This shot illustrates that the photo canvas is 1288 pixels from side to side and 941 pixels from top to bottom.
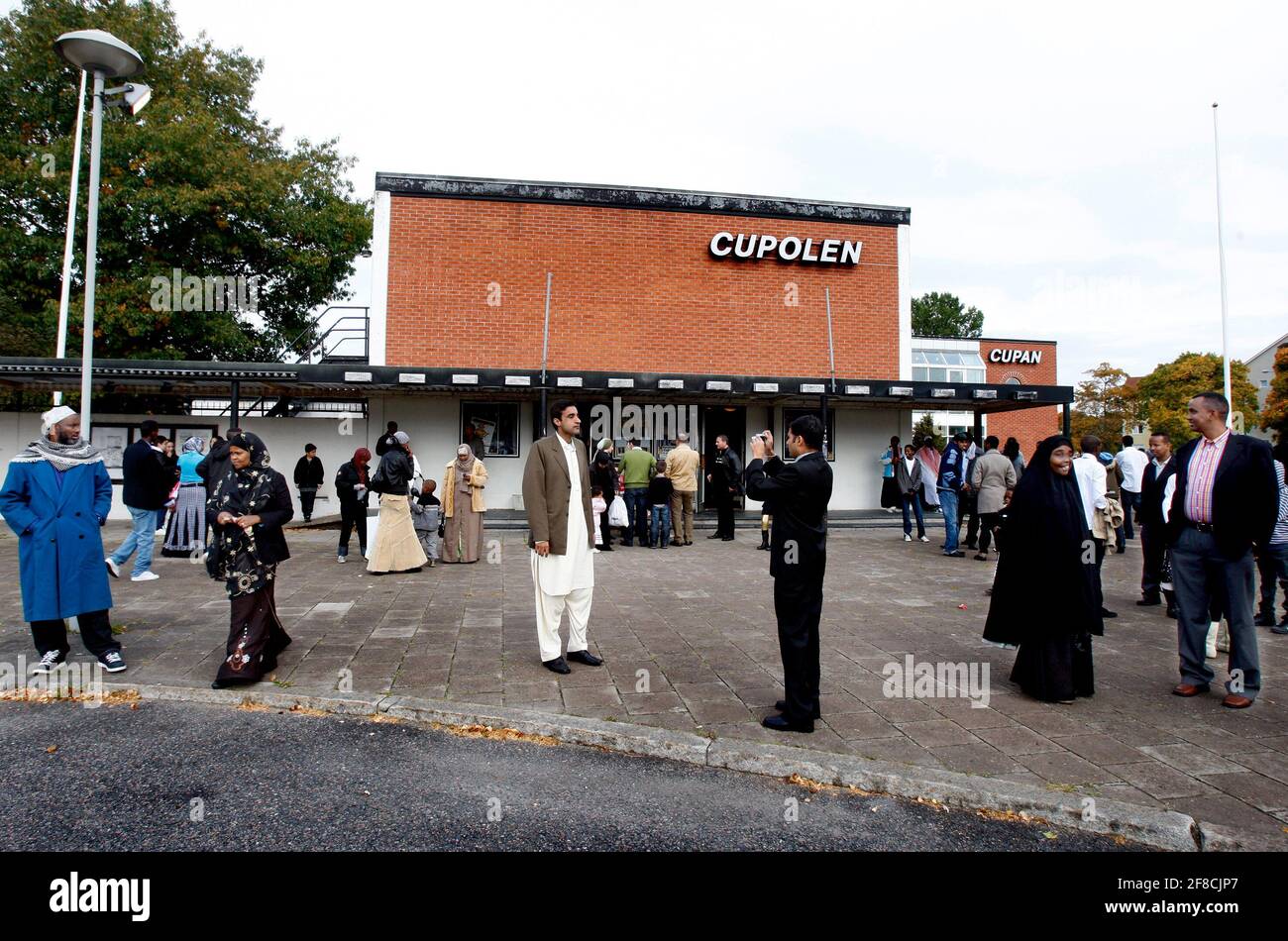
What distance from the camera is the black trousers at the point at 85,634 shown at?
17.8 feet

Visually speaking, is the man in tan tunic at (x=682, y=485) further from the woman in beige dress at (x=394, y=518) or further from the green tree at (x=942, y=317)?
the green tree at (x=942, y=317)

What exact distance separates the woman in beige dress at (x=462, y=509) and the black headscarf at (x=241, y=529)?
555cm

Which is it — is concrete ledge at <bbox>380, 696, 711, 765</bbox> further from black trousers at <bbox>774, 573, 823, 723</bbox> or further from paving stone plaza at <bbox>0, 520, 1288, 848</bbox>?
black trousers at <bbox>774, 573, 823, 723</bbox>

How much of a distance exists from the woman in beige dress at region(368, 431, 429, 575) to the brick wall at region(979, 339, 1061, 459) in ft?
118

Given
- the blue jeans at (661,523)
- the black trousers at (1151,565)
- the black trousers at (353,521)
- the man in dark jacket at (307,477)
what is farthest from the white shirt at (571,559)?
the man in dark jacket at (307,477)

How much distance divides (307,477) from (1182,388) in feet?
187

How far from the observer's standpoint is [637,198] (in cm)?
1769

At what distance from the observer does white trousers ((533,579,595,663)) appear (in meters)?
5.61

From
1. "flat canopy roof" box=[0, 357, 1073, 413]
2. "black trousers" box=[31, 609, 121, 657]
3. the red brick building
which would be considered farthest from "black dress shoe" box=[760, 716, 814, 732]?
the red brick building

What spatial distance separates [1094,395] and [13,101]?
2084 inches

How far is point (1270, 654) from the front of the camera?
629 centimetres

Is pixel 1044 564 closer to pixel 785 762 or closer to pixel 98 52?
pixel 785 762
